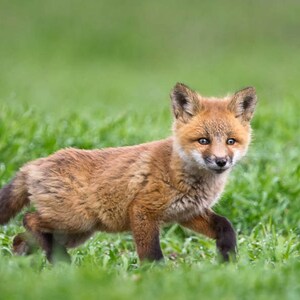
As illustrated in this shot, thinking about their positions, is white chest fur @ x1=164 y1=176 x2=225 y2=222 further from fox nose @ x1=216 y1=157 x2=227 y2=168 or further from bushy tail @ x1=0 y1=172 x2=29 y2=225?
bushy tail @ x1=0 y1=172 x2=29 y2=225

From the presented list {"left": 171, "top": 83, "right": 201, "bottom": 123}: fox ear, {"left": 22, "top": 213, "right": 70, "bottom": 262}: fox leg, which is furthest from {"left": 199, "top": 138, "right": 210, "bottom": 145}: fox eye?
{"left": 22, "top": 213, "right": 70, "bottom": 262}: fox leg

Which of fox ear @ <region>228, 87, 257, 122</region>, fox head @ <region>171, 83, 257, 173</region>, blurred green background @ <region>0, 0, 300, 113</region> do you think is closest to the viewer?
fox head @ <region>171, 83, 257, 173</region>

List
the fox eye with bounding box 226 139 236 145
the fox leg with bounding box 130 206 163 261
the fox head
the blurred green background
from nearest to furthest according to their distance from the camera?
1. the fox leg with bounding box 130 206 163 261
2. the fox head
3. the fox eye with bounding box 226 139 236 145
4. the blurred green background

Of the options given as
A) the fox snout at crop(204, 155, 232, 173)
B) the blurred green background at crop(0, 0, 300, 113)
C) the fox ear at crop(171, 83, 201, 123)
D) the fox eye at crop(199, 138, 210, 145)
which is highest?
the fox ear at crop(171, 83, 201, 123)

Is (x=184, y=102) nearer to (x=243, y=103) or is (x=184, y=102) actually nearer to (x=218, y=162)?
(x=243, y=103)

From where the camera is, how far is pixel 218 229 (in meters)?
6.94

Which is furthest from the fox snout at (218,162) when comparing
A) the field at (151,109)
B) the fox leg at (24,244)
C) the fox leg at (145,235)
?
the fox leg at (24,244)

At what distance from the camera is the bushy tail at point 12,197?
23.5 feet

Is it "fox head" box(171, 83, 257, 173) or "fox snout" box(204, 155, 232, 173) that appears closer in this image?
"fox snout" box(204, 155, 232, 173)

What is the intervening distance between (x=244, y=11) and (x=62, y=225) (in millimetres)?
26384

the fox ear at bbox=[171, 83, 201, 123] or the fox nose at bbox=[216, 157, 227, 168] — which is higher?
the fox ear at bbox=[171, 83, 201, 123]

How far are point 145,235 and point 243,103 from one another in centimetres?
144

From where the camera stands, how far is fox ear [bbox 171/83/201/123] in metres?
7.05

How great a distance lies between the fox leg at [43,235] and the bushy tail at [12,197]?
24 cm
